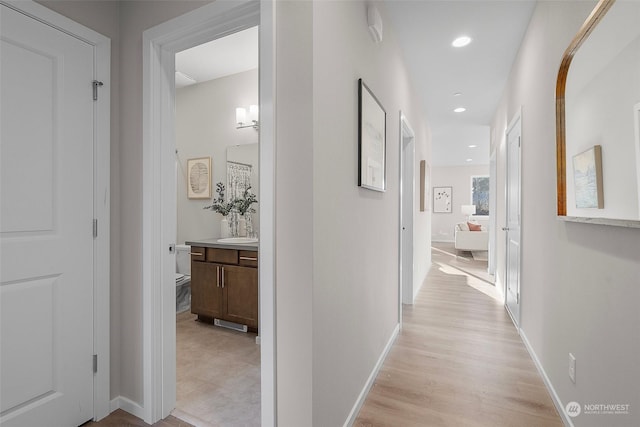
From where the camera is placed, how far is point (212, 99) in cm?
378

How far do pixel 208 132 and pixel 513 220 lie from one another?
11.6ft

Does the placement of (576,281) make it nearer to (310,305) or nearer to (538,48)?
(310,305)

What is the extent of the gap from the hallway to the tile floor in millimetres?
698

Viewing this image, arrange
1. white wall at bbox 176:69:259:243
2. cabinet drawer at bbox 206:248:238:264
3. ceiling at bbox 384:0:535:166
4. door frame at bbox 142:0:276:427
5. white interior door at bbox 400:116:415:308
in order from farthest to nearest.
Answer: white interior door at bbox 400:116:415:308 → white wall at bbox 176:69:259:243 → cabinet drawer at bbox 206:248:238:264 → ceiling at bbox 384:0:535:166 → door frame at bbox 142:0:276:427

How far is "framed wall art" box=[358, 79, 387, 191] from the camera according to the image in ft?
5.91

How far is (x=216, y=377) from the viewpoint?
2223 mm

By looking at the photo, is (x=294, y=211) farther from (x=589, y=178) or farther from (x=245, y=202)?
(x=245, y=202)

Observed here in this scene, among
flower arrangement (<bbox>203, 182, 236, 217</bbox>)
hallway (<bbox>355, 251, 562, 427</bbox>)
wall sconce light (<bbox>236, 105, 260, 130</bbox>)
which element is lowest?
hallway (<bbox>355, 251, 562, 427</bbox>)

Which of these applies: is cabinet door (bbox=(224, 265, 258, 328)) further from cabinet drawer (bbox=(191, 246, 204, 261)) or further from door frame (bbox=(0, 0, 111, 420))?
door frame (bbox=(0, 0, 111, 420))

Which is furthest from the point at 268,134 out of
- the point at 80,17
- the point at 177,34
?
the point at 80,17

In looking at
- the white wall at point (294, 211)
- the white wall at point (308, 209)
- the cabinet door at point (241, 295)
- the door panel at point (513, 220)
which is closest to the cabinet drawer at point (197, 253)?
the cabinet door at point (241, 295)

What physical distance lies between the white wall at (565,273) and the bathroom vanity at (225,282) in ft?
7.15

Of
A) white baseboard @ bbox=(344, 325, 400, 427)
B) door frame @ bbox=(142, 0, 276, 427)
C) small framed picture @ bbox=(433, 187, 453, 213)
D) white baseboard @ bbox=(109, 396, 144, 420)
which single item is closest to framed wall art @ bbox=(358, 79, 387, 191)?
door frame @ bbox=(142, 0, 276, 427)

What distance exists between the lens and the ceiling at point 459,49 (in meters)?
2.50
